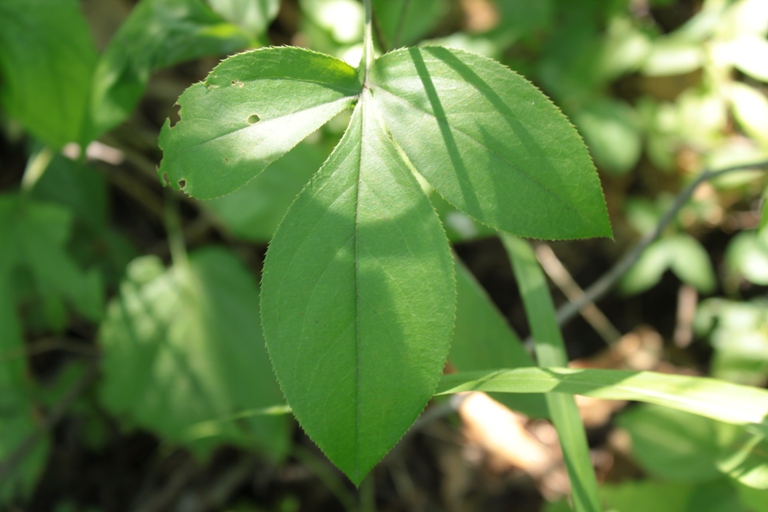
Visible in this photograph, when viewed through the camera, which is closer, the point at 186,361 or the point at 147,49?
the point at 147,49

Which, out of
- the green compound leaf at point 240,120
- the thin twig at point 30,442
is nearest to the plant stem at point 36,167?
the thin twig at point 30,442

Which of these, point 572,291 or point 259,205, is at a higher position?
point 259,205

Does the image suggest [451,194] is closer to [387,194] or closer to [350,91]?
[387,194]

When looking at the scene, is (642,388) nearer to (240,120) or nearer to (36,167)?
(240,120)

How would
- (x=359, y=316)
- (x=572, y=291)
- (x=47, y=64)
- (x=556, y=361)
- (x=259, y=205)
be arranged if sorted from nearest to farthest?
(x=359, y=316) → (x=556, y=361) → (x=47, y=64) → (x=259, y=205) → (x=572, y=291)

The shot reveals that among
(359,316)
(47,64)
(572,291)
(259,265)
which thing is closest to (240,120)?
(359,316)

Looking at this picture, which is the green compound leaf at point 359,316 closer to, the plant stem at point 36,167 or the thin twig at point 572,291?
the plant stem at point 36,167

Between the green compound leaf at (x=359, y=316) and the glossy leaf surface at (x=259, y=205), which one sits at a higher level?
the glossy leaf surface at (x=259, y=205)
